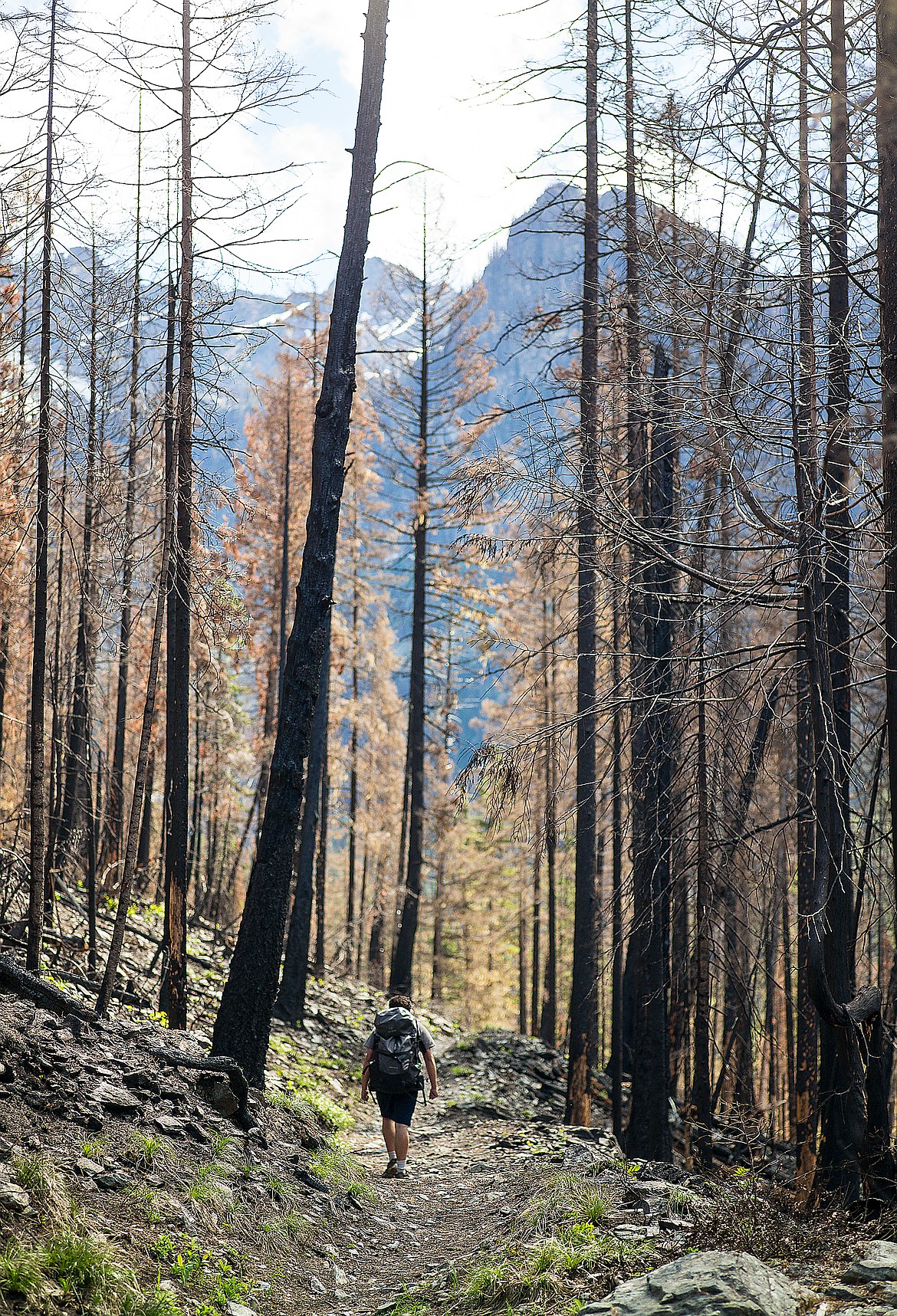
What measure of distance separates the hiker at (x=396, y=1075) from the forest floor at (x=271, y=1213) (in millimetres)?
339

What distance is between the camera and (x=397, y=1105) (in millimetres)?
Answer: 8438

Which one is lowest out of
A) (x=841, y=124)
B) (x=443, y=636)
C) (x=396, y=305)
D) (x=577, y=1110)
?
(x=577, y=1110)

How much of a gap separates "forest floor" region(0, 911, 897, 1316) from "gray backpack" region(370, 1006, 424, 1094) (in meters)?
0.71

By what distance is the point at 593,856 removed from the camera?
432 inches

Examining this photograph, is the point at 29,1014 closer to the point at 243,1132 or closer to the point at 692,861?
the point at 243,1132

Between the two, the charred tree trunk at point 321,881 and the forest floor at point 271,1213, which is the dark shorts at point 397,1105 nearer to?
the forest floor at point 271,1213

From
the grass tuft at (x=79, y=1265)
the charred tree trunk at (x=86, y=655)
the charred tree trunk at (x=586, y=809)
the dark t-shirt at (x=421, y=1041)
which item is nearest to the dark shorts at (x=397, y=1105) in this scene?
the dark t-shirt at (x=421, y=1041)

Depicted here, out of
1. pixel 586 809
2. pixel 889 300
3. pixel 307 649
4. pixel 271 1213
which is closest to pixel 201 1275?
pixel 271 1213

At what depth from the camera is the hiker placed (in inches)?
331

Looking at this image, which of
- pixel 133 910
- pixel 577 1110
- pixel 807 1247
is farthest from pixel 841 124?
pixel 133 910

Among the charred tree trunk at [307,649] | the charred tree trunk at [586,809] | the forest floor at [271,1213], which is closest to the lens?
the forest floor at [271,1213]

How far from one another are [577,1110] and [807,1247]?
24.6 feet

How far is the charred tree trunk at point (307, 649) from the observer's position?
7.40 m

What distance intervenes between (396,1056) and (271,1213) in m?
2.97
